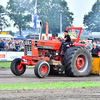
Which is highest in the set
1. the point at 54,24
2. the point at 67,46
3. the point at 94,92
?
the point at 54,24

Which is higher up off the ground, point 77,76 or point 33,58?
point 33,58

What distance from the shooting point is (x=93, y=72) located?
10.8 meters

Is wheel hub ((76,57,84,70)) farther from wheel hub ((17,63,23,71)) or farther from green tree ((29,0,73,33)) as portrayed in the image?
green tree ((29,0,73,33))

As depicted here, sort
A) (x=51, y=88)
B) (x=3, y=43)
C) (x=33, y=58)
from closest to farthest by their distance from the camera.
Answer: (x=51, y=88)
(x=33, y=58)
(x=3, y=43)

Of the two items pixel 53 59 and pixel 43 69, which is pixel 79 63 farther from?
pixel 43 69

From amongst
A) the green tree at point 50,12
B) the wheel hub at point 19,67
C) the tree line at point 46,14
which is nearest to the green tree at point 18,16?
the tree line at point 46,14

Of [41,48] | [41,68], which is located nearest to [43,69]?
[41,68]

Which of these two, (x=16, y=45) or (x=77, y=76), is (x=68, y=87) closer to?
(x=77, y=76)

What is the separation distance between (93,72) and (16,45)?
32.7 feet

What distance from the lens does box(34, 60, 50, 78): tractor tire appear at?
30.2 ft

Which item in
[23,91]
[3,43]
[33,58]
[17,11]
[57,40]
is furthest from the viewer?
[17,11]

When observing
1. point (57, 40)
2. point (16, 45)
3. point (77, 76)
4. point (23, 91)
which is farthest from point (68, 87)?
point (16, 45)

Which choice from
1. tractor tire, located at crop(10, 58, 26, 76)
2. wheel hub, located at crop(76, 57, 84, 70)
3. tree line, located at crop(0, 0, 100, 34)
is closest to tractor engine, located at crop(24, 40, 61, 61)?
tractor tire, located at crop(10, 58, 26, 76)

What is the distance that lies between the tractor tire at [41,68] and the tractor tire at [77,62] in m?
0.88
